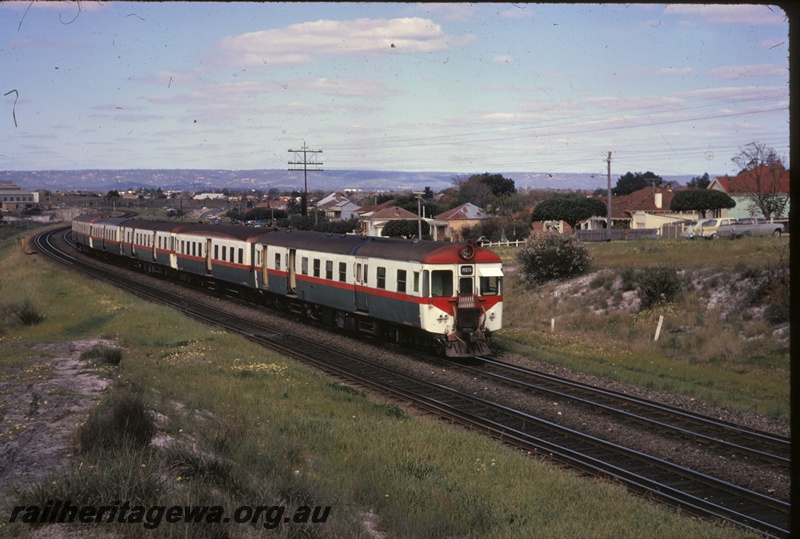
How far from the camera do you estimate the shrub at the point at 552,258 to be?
132ft

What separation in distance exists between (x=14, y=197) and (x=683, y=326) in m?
175

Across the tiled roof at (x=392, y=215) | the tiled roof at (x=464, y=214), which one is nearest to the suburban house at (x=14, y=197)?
the tiled roof at (x=392, y=215)

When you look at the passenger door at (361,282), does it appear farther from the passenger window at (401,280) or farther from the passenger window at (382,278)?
the passenger window at (401,280)

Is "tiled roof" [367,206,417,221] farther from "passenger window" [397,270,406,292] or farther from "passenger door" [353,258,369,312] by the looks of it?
"passenger window" [397,270,406,292]

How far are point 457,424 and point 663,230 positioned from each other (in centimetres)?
5396

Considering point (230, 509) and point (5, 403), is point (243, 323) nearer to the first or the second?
point (5, 403)

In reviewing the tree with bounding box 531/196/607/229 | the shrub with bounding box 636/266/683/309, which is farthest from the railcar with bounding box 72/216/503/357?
the tree with bounding box 531/196/607/229

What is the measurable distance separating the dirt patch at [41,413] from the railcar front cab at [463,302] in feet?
31.3

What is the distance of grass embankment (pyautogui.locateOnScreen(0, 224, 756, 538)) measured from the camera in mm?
7855

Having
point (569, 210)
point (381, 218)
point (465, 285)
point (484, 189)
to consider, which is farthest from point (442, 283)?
point (484, 189)

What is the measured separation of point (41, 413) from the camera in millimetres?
12055

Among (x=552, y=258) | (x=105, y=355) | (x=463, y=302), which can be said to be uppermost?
(x=552, y=258)

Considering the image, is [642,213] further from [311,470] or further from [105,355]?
[311,470]

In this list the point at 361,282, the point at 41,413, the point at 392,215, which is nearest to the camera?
the point at 41,413
